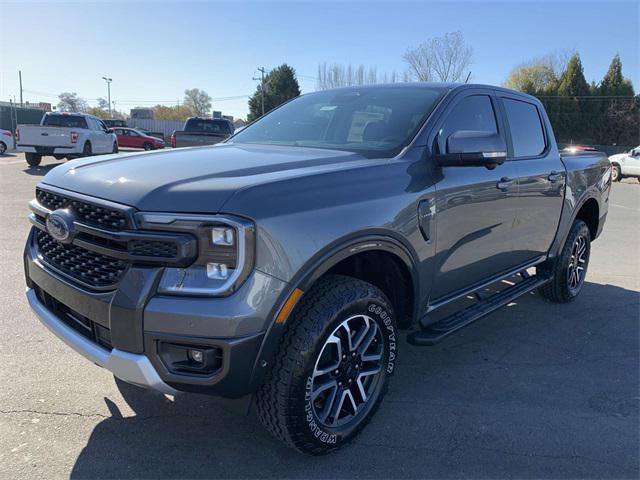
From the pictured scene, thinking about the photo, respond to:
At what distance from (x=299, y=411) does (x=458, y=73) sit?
4074 cm

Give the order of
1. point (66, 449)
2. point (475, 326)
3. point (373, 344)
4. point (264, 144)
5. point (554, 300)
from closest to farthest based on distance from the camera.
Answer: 1. point (66, 449)
2. point (373, 344)
3. point (264, 144)
4. point (475, 326)
5. point (554, 300)

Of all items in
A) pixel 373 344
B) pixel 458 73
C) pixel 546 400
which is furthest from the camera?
pixel 458 73

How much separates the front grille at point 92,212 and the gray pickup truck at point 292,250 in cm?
1

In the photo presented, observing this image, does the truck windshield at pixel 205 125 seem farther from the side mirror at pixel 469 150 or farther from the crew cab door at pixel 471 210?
the side mirror at pixel 469 150

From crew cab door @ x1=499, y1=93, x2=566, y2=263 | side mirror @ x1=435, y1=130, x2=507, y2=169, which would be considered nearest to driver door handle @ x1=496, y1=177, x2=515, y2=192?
crew cab door @ x1=499, y1=93, x2=566, y2=263

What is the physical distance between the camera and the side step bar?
10.4ft

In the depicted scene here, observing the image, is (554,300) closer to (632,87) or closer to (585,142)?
(585,142)

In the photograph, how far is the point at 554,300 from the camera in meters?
5.29

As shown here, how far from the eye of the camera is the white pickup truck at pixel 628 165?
70.8 ft

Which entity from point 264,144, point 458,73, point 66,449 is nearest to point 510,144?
point 264,144

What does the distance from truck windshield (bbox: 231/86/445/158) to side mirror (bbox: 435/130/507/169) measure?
266 millimetres

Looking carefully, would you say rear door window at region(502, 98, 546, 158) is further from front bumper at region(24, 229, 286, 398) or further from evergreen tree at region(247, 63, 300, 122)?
evergreen tree at region(247, 63, 300, 122)

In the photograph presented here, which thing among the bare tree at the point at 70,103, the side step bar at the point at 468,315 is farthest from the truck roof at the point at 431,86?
the bare tree at the point at 70,103

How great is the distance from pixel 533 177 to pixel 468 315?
4.43ft
